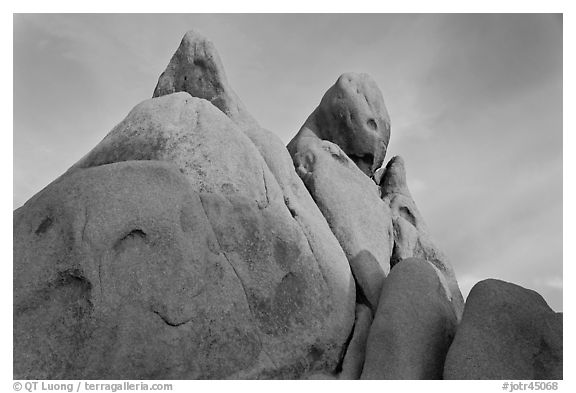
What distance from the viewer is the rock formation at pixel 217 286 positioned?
757cm

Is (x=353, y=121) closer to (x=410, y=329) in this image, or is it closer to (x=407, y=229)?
(x=407, y=229)

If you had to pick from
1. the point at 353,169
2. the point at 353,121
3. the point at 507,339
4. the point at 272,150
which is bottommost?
the point at 507,339

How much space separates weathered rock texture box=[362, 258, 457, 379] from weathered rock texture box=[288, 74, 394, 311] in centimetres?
84

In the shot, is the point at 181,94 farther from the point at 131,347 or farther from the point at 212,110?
the point at 131,347

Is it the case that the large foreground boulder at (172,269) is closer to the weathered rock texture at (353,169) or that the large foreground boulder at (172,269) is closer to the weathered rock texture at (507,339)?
the weathered rock texture at (353,169)

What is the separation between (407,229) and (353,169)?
2.74m

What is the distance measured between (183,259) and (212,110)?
3233mm

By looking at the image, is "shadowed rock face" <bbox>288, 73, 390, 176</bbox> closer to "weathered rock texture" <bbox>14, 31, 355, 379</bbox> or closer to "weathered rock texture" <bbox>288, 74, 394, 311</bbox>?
"weathered rock texture" <bbox>288, 74, 394, 311</bbox>

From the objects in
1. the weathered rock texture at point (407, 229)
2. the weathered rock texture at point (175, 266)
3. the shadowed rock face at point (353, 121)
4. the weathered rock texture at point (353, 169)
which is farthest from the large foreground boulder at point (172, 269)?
the shadowed rock face at point (353, 121)

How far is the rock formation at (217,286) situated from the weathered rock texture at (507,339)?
20mm

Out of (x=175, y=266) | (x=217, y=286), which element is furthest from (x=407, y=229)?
(x=175, y=266)

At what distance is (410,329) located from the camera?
29.6ft

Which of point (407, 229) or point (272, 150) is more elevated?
point (407, 229)
